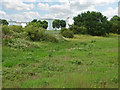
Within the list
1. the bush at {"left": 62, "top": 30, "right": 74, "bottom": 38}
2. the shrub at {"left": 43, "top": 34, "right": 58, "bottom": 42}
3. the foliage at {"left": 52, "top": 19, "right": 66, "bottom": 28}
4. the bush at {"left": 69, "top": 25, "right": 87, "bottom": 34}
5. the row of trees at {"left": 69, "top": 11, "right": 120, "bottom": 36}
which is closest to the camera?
the shrub at {"left": 43, "top": 34, "right": 58, "bottom": 42}

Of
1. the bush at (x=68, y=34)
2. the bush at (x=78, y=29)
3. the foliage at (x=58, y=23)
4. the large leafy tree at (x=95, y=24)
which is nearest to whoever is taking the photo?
the bush at (x=68, y=34)

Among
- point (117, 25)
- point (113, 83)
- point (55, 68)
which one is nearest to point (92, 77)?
point (113, 83)

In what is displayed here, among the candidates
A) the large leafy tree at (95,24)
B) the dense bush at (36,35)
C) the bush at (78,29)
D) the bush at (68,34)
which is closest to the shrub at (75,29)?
the bush at (78,29)

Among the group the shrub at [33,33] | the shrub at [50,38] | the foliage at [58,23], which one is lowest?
the shrub at [50,38]

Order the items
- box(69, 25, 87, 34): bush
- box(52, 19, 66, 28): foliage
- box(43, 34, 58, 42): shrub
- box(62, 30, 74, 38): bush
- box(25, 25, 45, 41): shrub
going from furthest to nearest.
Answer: box(52, 19, 66, 28): foliage → box(69, 25, 87, 34): bush → box(62, 30, 74, 38): bush → box(43, 34, 58, 42): shrub → box(25, 25, 45, 41): shrub

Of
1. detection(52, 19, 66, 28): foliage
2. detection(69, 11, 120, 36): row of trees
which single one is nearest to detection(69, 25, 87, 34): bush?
detection(69, 11, 120, 36): row of trees

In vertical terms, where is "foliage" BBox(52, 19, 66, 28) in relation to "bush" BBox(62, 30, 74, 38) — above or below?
above

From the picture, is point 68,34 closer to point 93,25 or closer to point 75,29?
point 75,29

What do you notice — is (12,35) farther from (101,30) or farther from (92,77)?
(101,30)

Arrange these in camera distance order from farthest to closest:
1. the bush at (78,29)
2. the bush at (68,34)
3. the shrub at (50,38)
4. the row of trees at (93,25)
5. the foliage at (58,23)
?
the foliage at (58,23) → the row of trees at (93,25) → the bush at (78,29) → the bush at (68,34) → the shrub at (50,38)

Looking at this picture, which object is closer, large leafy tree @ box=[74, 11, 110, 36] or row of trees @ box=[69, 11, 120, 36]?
row of trees @ box=[69, 11, 120, 36]

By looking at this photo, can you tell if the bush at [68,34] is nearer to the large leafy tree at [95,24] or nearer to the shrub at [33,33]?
the large leafy tree at [95,24]

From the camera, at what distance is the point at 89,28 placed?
31.0 meters

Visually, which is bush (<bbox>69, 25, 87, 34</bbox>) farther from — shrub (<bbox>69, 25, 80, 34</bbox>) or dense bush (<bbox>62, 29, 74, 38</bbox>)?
dense bush (<bbox>62, 29, 74, 38</bbox>)
